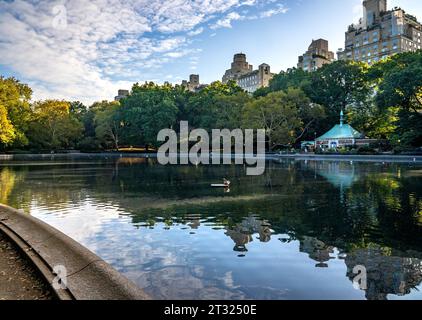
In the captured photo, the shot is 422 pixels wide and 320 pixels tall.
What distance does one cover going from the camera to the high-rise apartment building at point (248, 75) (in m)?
163

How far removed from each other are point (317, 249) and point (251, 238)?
1.83 m

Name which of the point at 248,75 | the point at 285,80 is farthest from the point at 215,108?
the point at 248,75

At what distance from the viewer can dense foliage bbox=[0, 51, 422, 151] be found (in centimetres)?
5006

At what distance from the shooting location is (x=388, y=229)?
10.2m

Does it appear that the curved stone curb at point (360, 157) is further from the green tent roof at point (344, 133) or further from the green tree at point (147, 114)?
the green tree at point (147, 114)

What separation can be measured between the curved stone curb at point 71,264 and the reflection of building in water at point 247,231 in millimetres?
3750

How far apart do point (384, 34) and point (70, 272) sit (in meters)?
147

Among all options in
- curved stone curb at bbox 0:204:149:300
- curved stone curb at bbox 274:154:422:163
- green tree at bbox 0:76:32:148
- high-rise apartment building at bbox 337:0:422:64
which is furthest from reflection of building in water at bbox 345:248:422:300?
high-rise apartment building at bbox 337:0:422:64

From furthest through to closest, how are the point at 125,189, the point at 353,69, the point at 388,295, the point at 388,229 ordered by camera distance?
the point at 353,69 → the point at 125,189 → the point at 388,229 → the point at 388,295

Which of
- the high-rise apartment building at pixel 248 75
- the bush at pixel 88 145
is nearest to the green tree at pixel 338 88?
the bush at pixel 88 145

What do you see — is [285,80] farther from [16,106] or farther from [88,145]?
[16,106]

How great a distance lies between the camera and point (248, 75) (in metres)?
172
